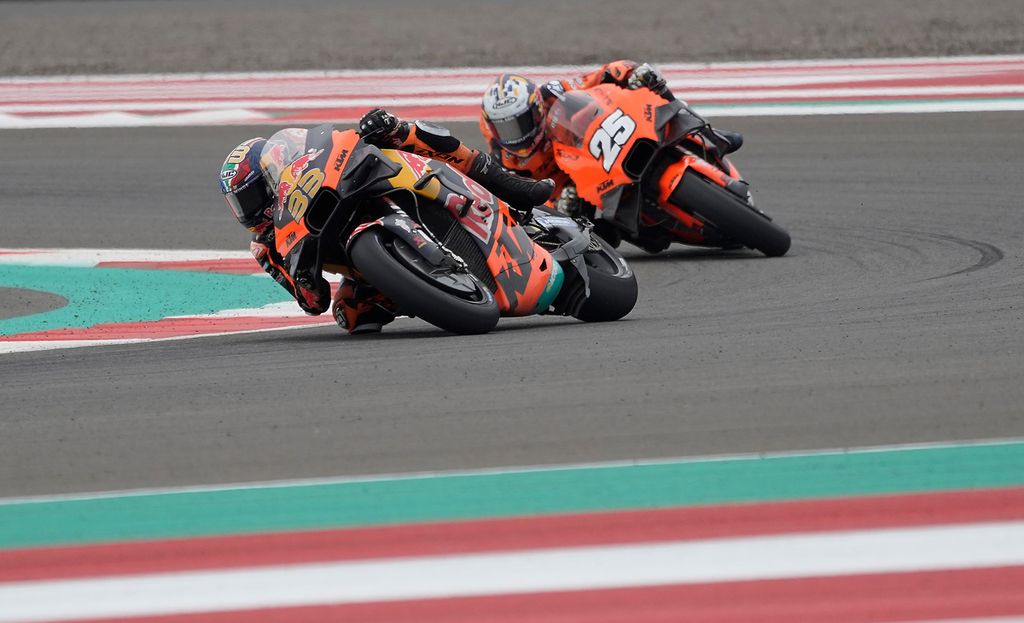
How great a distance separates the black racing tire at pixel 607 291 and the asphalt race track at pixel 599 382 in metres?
0.08

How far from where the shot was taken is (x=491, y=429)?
5.02m

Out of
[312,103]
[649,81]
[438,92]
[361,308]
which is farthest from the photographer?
[438,92]

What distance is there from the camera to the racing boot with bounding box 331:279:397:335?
24.2 feet

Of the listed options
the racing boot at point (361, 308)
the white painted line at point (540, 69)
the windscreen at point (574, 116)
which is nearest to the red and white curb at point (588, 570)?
the racing boot at point (361, 308)

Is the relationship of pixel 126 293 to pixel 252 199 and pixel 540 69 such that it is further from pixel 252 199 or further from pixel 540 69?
pixel 540 69

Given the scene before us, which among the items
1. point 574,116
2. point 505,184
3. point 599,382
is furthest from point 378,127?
point 574,116

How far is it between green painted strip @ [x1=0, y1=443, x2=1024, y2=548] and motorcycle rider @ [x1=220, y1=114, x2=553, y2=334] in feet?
8.92

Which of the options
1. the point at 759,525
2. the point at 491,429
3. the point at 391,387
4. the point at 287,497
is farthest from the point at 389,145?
the point at 759,525

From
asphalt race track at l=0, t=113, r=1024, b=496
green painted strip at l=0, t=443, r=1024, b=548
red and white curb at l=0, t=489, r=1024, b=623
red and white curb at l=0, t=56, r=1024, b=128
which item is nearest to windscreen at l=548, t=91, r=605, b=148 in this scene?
asphalt race track at l=0, t=113, r=1024, b=496

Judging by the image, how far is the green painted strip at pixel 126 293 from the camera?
28.5 feet

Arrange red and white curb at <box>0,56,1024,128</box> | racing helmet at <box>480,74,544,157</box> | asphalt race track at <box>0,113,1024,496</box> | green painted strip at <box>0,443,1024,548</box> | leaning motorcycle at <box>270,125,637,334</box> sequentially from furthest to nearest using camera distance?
red and white curb at <box>0,56,1024,128</box>
racing helmet at <box>480,74,544,157</box>
leaning motorcycle at <box>270,125,637,334</box>
asphalt race track at <box>0,113,1024,496</box>
green painted strip at <box>0,443,1024,548</box>

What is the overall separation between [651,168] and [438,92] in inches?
259

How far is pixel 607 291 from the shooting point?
7531 mm

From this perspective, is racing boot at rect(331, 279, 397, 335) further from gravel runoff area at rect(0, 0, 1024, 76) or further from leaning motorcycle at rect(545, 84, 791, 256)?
gravel runoff area at rect(0, 0, 1024, 76)
